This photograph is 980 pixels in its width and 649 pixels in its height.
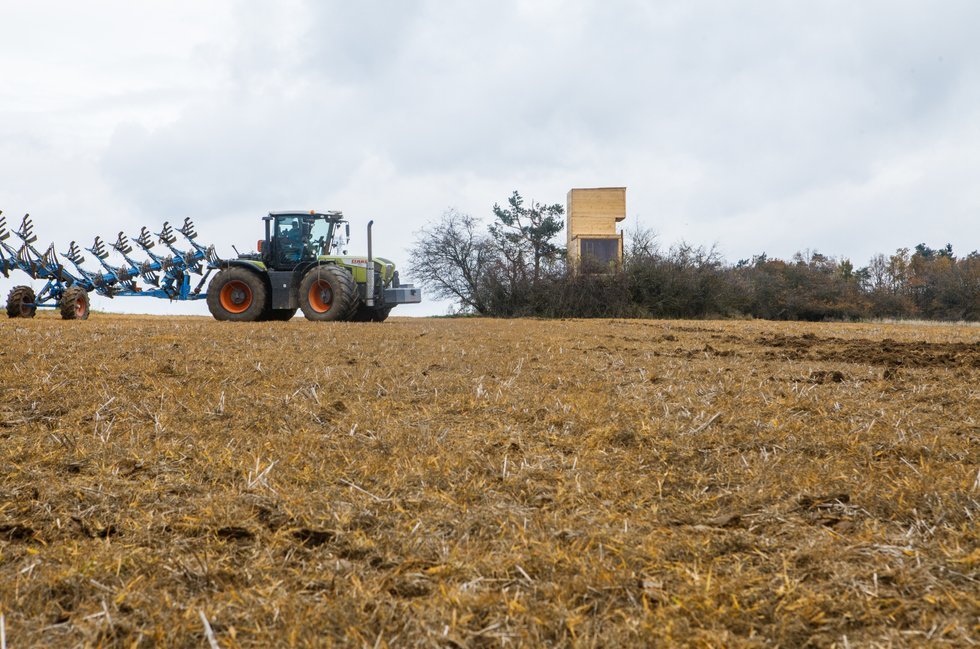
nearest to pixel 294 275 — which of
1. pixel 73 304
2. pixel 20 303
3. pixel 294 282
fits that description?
pixel 294 282

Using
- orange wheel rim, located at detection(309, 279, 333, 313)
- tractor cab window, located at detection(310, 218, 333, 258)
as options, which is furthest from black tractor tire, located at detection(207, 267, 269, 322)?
tractor cab window, located at detection(310, 218, 333, 258)

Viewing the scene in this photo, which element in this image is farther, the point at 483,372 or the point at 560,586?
the point at 483,372

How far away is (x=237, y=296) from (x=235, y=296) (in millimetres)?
46

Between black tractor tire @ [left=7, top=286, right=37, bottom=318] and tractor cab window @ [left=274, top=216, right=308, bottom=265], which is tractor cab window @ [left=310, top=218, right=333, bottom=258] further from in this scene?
black tractor tire @ [left=7, top=286, right=37, bottom=318]

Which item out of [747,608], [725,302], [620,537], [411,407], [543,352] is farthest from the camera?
[725,302]

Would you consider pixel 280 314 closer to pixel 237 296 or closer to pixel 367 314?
pixel 237 296

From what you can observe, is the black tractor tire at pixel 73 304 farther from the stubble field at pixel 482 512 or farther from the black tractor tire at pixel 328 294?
the stubble field at pixel 482 512

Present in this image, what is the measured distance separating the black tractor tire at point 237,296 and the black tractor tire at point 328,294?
36.1 inches

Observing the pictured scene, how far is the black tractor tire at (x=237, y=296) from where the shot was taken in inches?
591

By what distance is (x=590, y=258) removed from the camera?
78.0 ft

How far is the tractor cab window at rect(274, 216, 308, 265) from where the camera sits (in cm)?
1530

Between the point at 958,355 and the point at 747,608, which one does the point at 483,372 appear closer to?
the point at 747,608

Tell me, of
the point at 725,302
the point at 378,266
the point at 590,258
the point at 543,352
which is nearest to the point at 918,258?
the point at 725,302

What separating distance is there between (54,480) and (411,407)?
1849 millimetres
